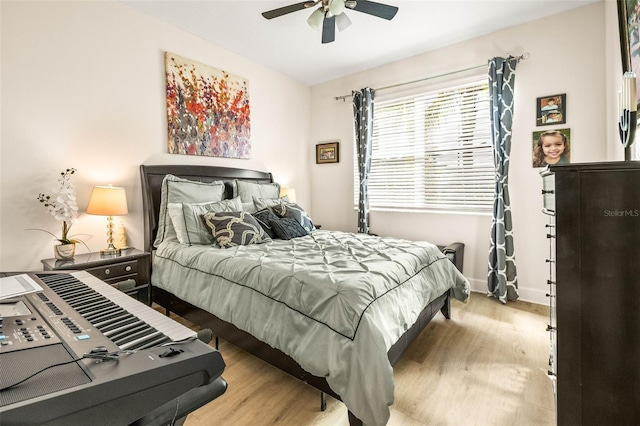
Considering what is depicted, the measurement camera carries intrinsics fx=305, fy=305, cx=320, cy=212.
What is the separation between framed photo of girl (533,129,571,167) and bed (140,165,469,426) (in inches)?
62.9

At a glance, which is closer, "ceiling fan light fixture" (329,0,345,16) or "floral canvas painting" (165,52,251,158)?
"ceiling fan light fixture" (329,0,345,16)

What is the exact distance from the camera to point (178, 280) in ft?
7.84

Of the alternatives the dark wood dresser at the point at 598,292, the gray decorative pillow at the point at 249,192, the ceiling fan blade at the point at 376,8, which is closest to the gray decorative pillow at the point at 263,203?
the gray decorative pillow at the point at 249,192

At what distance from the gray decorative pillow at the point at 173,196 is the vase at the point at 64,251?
0.60 metres

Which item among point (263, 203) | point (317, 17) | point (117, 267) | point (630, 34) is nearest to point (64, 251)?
point (117, 267)

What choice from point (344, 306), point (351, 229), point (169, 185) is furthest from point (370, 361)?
point (351, 229)

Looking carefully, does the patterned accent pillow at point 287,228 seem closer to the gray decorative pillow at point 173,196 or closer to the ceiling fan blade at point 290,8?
the gray decorative pillow at point 173,196

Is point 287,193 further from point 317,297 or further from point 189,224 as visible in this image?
point 317,297

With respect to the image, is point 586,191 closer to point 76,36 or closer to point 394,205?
point 394,205

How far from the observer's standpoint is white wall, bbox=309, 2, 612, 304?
9.11 feet

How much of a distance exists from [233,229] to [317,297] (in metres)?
1.27

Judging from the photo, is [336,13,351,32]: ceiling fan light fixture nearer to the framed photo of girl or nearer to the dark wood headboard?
the dark wood headboard

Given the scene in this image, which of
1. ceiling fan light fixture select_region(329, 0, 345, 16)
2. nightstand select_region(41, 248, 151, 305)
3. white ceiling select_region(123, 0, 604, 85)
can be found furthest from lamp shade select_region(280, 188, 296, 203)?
ceiling fan light fixture select_region(329, 0, 345, 16)

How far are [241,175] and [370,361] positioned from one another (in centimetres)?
286
